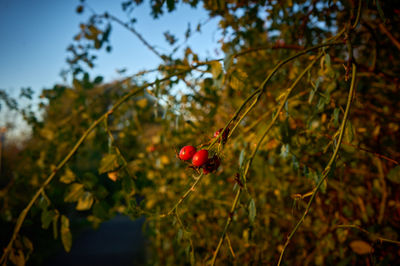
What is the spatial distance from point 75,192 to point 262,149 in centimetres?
110

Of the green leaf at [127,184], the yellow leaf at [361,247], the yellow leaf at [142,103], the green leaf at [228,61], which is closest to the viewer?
the green leaf at [228,61]

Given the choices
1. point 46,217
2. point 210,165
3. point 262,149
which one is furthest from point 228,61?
point 46,217

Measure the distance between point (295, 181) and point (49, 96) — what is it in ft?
8.31

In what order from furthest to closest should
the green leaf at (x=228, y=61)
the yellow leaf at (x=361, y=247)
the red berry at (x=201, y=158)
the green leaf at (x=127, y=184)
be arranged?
the yellow leaf at (x=361, y=247)
the green leaf at (x=127, y=184)
the green leaf at (x=228, y=61)
the red berry at (x=201, y=158)

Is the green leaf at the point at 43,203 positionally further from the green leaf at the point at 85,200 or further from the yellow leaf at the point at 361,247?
the yellow leaf at the point at 361,247

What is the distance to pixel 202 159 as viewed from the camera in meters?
0.65

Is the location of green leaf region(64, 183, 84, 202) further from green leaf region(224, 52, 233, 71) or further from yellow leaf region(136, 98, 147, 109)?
yellow leaf region(136, 98, 147, 109)

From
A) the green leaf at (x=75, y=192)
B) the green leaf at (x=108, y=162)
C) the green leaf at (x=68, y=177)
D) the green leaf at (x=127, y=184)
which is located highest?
the green leaf at (x=108, y=162)

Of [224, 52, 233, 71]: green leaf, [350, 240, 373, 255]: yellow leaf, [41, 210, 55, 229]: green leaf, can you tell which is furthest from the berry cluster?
[350, 240, 373, 255]: yellow leaf

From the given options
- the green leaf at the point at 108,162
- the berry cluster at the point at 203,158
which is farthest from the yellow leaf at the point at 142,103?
the berry cluster at the point at 203,158

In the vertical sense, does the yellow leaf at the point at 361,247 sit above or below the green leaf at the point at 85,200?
below

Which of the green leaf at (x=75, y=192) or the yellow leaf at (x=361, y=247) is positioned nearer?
the green leaf at (x=75, y=192)

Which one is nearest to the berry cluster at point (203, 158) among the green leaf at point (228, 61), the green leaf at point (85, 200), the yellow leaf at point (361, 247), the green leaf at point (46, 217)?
the green leaf at point (228, 61)

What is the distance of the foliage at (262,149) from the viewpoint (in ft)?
3.26
